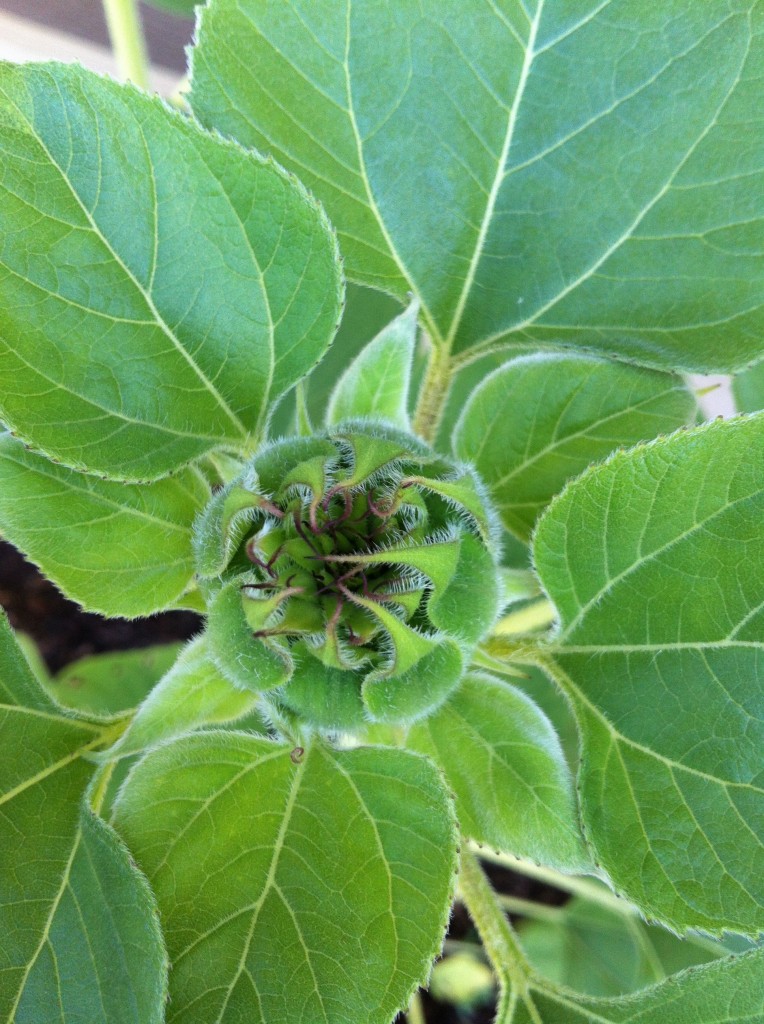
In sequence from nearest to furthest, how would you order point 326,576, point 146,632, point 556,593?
point 326,576, point 556,593, point 146,632

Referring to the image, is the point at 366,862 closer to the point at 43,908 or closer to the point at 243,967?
the point at 243,967

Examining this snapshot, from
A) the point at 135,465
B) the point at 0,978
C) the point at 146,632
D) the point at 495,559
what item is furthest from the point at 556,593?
the point at 146,632

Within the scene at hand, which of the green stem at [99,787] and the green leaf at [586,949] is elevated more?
the green stem at [99,787]

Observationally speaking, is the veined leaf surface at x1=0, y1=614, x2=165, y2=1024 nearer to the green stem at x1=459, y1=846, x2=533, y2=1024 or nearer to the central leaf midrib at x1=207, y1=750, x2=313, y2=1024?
the central leaf midrib at x1=207, y1=750, x2=313, y2=1024

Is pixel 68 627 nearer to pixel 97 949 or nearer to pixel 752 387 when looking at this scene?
pixel 97 949

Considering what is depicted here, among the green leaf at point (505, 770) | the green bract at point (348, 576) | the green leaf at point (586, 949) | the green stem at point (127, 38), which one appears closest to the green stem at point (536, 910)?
the green leaf at point (586, 949)

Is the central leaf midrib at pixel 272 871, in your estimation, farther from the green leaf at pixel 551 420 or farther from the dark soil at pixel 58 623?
the dark soil at pixel 58 623
